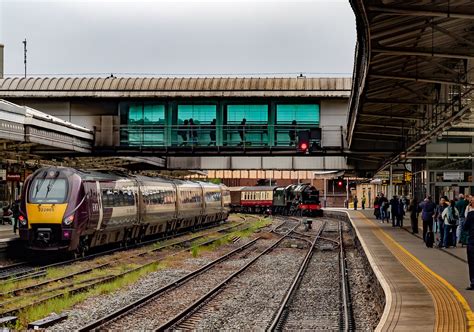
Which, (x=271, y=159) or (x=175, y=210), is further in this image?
(x=271, y=159)

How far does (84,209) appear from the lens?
74.3 feet

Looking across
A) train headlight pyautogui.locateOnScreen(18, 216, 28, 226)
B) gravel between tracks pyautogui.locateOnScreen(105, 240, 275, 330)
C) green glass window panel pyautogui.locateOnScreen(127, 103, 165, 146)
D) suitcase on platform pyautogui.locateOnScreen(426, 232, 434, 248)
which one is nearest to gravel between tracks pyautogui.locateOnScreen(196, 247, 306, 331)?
gravel between tracks pyautogui.locateOnScreen(105, 240, 275, 330)

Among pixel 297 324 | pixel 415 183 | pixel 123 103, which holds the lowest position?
pixel 297 324

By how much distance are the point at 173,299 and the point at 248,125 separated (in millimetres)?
21008

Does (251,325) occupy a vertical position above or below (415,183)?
below

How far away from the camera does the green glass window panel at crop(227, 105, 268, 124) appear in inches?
1444

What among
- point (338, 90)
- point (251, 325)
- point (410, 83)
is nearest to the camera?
point (251, 325)

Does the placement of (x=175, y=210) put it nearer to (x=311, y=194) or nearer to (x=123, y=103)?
(x=123, y=103)

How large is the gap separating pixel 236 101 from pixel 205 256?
475 inches

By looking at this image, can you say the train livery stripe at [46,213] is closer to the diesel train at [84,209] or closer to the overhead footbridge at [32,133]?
the diesel train at [84,209]

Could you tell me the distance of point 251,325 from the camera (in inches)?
506

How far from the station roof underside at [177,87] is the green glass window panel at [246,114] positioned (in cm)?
93

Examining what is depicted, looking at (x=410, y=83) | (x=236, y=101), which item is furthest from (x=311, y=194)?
(x=410, y=83)

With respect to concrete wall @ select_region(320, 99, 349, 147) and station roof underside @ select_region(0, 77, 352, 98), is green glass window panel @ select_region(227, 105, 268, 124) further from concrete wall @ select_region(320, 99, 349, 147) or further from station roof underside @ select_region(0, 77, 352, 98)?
concrete wall @ select_region(320, 99, 349, 147)
